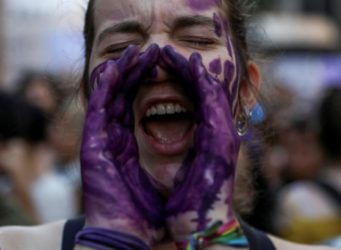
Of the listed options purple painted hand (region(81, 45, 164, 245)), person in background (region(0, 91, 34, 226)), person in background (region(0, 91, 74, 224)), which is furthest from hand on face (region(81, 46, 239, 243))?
person in background (region(0, 91, 74, 224))

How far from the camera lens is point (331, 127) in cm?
556

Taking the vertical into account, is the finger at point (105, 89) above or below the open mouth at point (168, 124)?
above

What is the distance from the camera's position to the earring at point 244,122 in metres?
3.39

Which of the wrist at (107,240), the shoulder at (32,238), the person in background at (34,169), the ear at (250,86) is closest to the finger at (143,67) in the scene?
the wrist at (107,240)

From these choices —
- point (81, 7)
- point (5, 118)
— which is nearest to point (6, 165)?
point (5, 118)

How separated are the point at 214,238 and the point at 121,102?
1.37 ft

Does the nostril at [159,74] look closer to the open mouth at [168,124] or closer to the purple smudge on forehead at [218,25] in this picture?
the open mouth at [168,124]

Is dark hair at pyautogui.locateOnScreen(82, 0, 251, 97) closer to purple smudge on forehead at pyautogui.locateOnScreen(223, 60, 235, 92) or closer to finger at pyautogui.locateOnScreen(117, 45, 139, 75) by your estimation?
purple smudge on forehead at pyautogui.locateOnScreen(223, 60, 235, 92)

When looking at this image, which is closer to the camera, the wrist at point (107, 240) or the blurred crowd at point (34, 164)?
the wrist at point (107, 240)

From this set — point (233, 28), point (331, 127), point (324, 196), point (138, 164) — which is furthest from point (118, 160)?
point (331, 127)

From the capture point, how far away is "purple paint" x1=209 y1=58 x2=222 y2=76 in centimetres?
316

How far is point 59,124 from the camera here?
168 inches

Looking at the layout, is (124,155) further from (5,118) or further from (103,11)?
(5,118)

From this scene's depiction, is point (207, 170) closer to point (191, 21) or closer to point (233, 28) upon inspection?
point (191, 21)
